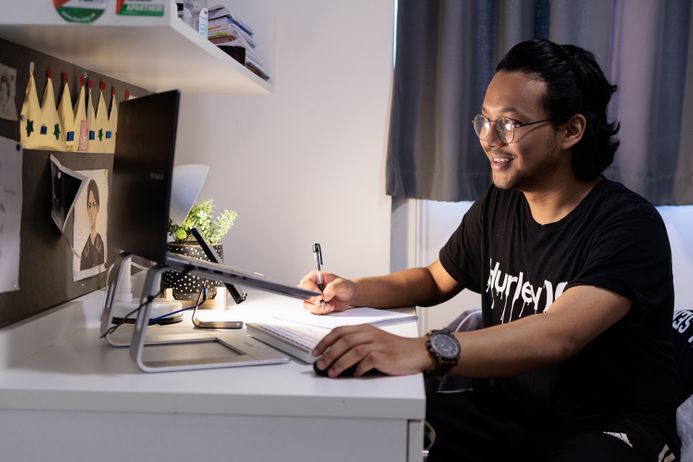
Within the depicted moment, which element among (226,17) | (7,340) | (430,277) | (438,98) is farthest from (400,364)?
(438,98)

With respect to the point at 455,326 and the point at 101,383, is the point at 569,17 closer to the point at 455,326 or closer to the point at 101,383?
the point at 455,326

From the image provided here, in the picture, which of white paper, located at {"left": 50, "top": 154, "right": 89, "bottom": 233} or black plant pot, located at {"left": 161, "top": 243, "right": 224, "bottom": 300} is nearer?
white paper, located at {"left": 50, "top": 154, "right": 89, "bottom": 233}

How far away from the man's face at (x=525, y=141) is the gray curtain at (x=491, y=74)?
0.76 metres

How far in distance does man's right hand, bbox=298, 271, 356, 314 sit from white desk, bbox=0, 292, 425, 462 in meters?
0.63

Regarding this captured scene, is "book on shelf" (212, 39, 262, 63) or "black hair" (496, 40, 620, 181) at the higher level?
"book on shelf" (212, 39, 262, 63)

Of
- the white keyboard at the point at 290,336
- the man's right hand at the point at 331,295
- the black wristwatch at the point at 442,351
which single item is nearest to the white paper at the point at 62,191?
the white keyboard at the point at 290,336

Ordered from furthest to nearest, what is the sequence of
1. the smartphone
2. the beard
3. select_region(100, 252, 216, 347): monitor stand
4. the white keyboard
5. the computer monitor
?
the beard < the smartphone < select_region(100, 252, 216, 347): monitor stand < the white keyboard < the computer monitor

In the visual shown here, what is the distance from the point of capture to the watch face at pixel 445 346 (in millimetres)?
1294

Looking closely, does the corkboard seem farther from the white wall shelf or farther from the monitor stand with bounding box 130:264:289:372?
the monitor stand with bounding box 130:264:289:372

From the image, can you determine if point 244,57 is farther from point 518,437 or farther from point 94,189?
point 518,437

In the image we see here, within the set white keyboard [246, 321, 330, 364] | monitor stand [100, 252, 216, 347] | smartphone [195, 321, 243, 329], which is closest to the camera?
white keyboard [246, 321, 330, 364]

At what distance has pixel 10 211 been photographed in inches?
53.5

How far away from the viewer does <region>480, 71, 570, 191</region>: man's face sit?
175 centimetres

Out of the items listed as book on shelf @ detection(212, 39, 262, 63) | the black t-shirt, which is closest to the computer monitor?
book on shelf @ detection(212, 39, 262, 63)
